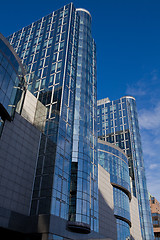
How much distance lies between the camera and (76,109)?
58969 mm

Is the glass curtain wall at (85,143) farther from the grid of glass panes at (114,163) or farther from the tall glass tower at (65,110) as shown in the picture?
the grid of glass panes at (114,163)

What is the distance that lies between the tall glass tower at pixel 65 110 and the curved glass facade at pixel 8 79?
10.5 meters

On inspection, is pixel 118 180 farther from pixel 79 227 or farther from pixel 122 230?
pixel 79 227

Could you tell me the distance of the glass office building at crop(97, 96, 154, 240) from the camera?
103 metres

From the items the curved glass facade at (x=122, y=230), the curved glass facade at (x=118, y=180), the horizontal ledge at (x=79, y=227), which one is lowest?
the horizontal ledge at (x=79, y=227)

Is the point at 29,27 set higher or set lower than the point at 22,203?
higher

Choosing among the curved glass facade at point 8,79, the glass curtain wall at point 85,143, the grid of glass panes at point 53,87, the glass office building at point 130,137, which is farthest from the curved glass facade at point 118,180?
the curved glass facade at point 8,79

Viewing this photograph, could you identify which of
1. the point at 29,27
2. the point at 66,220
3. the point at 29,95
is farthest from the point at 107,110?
the point at 66,220

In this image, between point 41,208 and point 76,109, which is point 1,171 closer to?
point 41,208

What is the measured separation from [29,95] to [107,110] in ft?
297

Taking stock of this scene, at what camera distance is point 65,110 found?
5388 cm

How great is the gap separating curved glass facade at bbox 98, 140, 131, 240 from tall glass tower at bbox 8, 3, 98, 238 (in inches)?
843

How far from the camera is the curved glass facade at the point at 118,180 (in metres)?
74.7

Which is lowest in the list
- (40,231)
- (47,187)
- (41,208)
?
(40,231)
